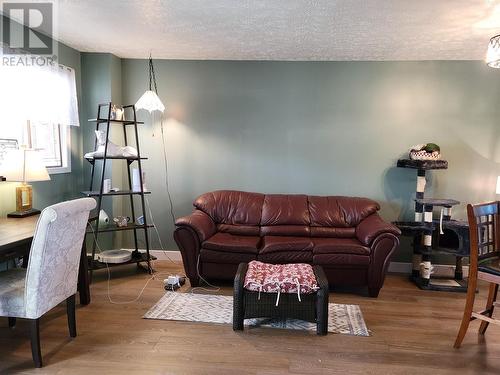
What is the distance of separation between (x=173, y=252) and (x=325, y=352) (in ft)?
8.33

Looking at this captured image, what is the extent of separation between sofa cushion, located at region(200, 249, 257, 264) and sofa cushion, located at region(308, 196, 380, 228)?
2.94 ft

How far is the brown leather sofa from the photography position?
131 inches

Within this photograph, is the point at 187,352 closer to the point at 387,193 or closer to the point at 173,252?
the point at 173,252

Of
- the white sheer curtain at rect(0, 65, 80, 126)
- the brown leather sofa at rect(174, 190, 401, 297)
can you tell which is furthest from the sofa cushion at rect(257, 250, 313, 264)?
the white sheer curtain at rect(0, 65, 80, 126)

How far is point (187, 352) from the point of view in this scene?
232 cm

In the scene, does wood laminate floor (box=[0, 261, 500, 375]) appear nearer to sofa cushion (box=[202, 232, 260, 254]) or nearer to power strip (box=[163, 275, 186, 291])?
power strip (box=[163, 275, 186, 291])

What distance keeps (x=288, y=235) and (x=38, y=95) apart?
9.34 ft

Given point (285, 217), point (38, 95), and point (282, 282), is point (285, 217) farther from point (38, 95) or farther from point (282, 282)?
point (38, 95)

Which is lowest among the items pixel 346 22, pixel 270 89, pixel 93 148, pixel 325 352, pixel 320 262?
pixel 325 352

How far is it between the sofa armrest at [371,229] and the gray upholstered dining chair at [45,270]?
2464mm

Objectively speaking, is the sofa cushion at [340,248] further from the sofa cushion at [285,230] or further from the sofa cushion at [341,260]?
the sofa cushion at [285,230]

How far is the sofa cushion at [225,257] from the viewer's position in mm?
3402

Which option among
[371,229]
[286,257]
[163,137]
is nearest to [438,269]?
[371,229]

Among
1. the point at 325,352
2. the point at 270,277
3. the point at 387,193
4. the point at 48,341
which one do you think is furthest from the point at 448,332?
the point at 48,341
